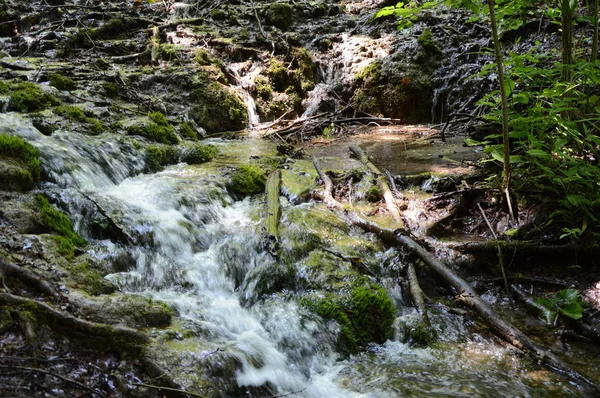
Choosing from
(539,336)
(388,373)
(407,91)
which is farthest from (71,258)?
(407,91)

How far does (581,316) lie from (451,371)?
4.08ft

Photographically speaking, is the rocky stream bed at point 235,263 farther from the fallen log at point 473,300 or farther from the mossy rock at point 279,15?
the mossy rock at point 279,15

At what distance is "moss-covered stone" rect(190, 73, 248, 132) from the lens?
922 centimetres

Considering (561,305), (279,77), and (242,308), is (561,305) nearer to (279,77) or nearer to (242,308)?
(242,308)

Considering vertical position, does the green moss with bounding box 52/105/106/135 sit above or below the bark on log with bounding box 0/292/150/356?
above

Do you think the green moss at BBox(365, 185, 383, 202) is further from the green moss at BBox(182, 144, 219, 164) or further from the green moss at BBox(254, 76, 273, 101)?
the green moss at BBox(254, 76, 273, 101)

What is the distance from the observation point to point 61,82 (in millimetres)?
7375

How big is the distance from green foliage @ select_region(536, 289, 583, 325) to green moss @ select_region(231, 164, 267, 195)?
11.6ft

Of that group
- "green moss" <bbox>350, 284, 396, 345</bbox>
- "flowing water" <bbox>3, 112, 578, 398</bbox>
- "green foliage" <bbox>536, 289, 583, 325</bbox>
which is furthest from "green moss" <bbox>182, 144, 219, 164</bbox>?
"green foliage" <bbox>536, 289, 583, 325</bbox>

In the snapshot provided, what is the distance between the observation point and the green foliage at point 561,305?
11.0ft

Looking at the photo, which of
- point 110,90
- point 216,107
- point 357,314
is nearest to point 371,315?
point 357,314

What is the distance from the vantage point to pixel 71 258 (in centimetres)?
308

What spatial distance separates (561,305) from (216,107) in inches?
311

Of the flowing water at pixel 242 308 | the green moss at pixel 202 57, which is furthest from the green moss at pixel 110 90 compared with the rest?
the green moss at pixel 202 57
